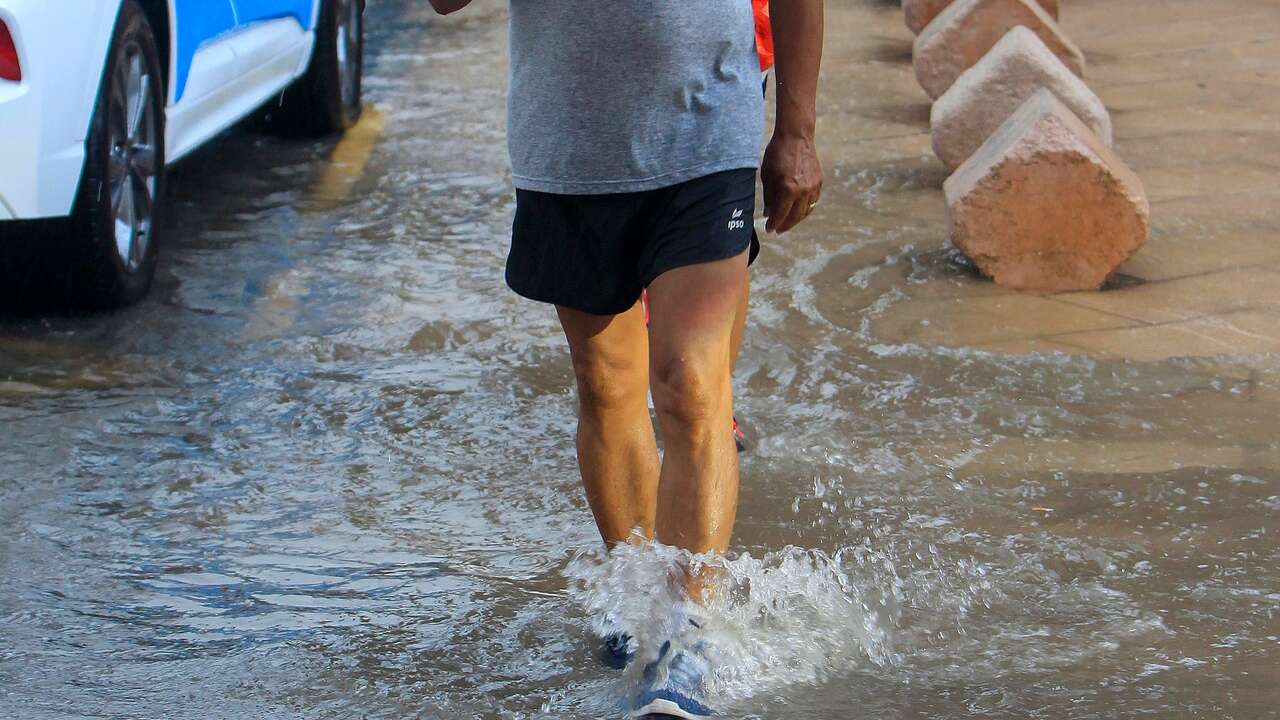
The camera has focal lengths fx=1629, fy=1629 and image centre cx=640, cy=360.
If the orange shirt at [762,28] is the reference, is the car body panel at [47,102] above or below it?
below

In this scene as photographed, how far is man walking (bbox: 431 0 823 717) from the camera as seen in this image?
270 centimetres

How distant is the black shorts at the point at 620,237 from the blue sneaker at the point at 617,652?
596 millimetres

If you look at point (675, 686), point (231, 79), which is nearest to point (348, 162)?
point (231, 79)

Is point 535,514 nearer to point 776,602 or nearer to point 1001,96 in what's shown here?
point 776,602

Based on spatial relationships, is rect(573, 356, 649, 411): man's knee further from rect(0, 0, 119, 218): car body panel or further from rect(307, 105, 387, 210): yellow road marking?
rect(307, 105, 387, 210): yellow road marking

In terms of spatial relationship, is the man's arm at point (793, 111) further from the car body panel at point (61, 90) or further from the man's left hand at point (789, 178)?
the car body panel at point (61, 90)

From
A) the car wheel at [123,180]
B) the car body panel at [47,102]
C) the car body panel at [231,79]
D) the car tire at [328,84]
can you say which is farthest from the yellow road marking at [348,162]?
the car body panel at [47,102]

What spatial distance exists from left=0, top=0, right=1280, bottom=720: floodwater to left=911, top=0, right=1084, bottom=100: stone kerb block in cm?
204

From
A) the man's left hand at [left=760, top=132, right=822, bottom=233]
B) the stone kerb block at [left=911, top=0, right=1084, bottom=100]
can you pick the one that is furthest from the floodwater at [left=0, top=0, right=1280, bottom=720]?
the stone kerb block at [left=911, top=0, right=1084, bottom=100]

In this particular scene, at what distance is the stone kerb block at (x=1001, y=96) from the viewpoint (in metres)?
5.95

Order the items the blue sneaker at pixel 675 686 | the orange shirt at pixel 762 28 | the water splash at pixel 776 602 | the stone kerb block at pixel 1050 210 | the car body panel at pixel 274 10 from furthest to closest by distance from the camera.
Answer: the car body panel at pixel 274 10 < the stone kerb block at pixel 1050 210 < the orange shirt at pixel 762 28 < the water splash at pixel 776 602 < the blue sneaker at pixel 675 686

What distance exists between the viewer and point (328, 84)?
7305 millimetres

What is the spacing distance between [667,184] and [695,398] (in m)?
0.36

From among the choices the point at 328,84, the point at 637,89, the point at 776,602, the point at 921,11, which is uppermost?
the point at 637,89
